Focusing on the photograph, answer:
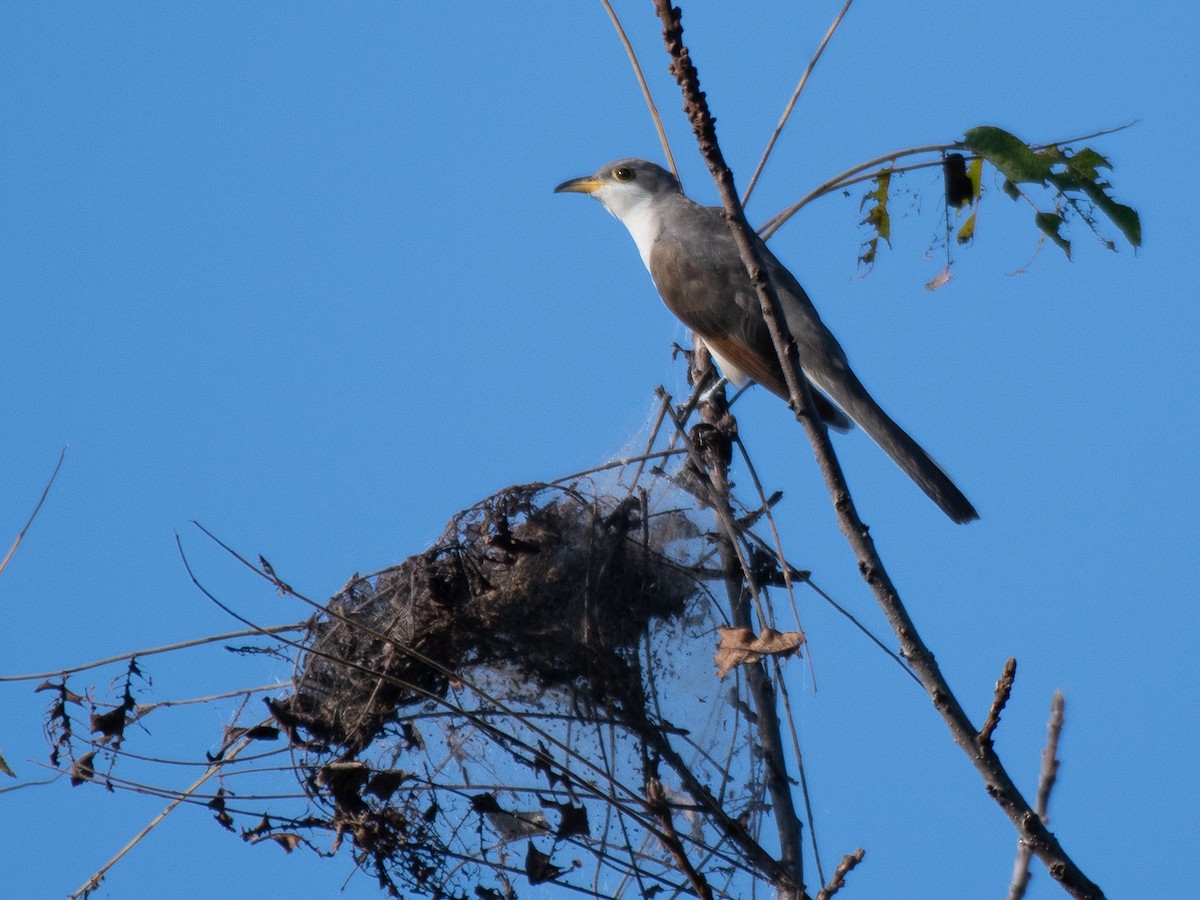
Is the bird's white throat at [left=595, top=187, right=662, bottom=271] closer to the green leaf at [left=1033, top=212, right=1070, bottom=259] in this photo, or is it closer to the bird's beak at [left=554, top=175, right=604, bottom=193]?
the bird's beak at [left=554, top=175, right=604, bottom=193]

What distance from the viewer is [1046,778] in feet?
9.78

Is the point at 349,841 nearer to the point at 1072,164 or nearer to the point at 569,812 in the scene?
the point at 569,812

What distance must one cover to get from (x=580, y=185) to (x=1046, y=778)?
5314 millimetres

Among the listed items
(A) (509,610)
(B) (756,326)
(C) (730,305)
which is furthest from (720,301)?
(A) (509,610)

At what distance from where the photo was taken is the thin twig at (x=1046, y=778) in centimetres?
282

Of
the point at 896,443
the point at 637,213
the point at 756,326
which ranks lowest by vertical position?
the point at 896,443

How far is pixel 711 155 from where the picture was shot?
285 centimetres

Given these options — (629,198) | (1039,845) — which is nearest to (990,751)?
(1039,845)

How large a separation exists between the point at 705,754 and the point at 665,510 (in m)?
0.95

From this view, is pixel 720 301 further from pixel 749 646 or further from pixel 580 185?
pixel 749 646

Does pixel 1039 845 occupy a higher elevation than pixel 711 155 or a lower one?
lower

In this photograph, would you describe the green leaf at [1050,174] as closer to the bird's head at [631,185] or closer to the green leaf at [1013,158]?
the green leaf at [1013,158]

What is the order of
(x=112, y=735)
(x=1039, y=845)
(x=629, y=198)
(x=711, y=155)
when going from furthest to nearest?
(x=629, y=198) < (x=112, y=735) < (x=711, y=155) < (x=1039, y=845)

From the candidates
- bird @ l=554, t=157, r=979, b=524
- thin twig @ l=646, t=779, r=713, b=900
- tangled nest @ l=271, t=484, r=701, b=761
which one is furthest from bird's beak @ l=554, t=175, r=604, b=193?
thin twig @ l=646, t=779, r=713, b=900
